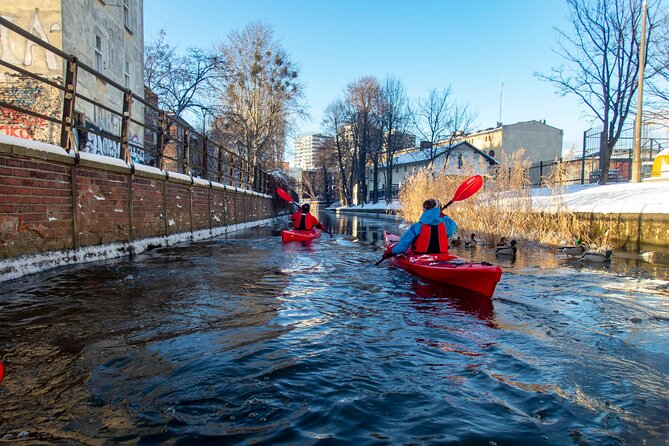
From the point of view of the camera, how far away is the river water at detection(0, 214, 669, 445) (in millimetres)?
2055

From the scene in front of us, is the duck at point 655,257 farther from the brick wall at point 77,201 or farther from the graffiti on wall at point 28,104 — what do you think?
the graffiti on wall at point 28,104

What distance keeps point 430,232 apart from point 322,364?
3902mm

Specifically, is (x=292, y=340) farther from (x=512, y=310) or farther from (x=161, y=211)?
(x=161, y=211)

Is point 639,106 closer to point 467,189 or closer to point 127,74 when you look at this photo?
point 467,189

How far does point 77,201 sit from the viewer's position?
6211 millimetres

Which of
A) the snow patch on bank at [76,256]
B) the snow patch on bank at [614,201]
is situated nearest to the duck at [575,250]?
the snow patch on bank at [614,201]

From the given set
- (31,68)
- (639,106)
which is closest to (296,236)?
(31,68)

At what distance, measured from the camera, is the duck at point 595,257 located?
8312mm

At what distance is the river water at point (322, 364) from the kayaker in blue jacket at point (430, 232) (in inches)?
40.6

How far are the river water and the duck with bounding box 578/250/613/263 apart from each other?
3017 millimetres

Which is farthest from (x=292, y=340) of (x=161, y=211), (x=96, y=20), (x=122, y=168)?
(x=96, y=20)

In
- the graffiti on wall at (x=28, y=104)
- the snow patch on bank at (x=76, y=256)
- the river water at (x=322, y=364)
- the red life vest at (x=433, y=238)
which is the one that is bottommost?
the river water at (x=322, y=364)

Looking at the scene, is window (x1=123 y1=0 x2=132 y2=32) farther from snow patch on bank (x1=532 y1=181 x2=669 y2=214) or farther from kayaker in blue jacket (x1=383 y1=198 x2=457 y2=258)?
snow patch on bank (x1=532 y1=181 x2=669 y2=214)

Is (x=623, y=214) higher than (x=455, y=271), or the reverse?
(x=623, y=214)
